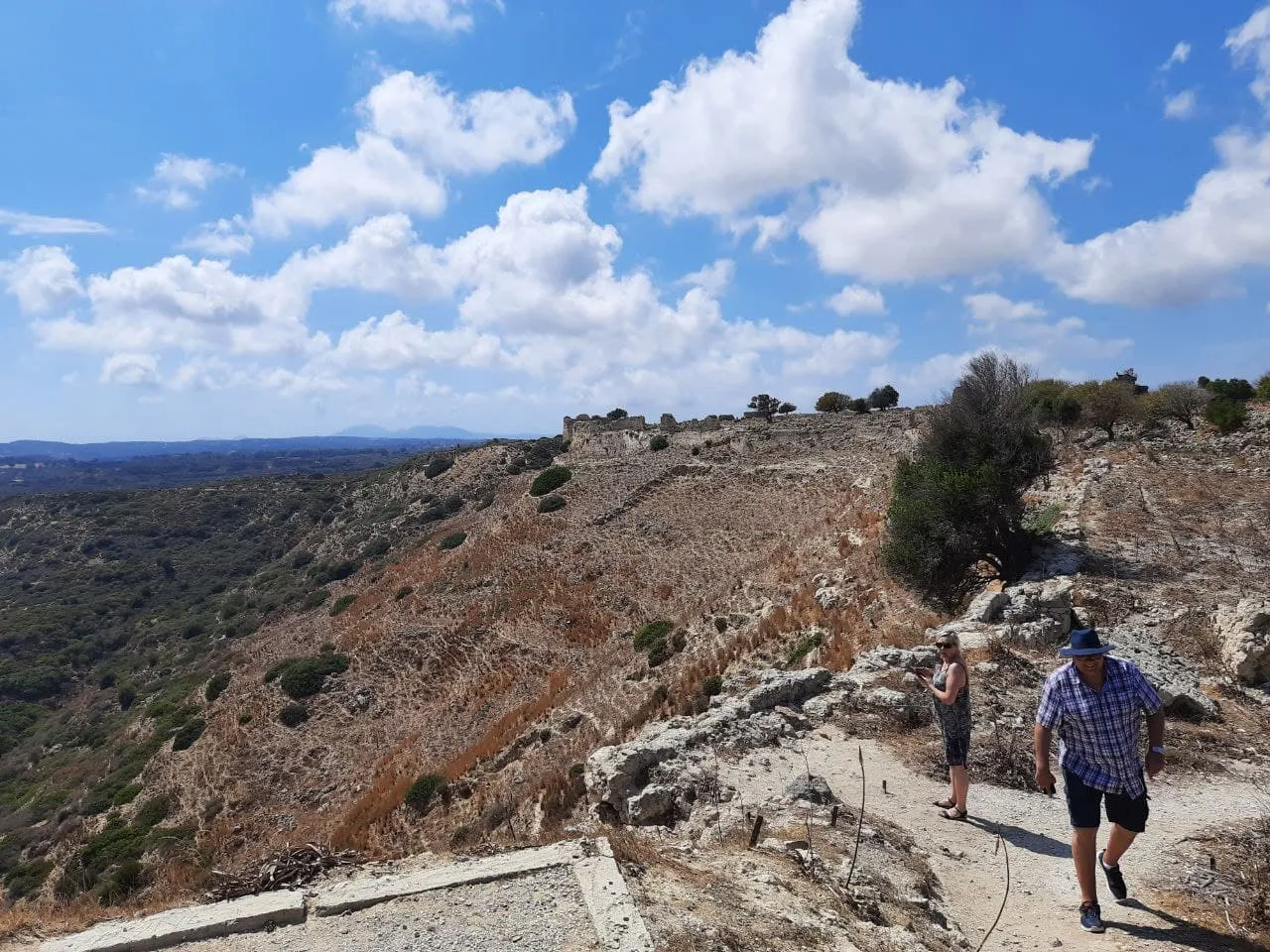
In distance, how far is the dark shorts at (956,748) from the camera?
7.25 m

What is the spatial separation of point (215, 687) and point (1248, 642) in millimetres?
38543

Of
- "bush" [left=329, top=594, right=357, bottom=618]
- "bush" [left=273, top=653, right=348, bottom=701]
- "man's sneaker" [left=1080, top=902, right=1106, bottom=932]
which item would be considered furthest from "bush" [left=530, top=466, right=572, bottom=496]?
"man's sneaker" [left=1080, top=902, right=1106, bottom=932]

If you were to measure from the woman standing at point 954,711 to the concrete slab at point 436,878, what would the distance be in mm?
3744

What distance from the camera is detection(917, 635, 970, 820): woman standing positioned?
23.4 ft

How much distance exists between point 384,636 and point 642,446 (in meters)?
A: 24.8

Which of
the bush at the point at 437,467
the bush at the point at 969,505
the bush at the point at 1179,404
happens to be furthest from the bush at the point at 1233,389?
the bush at the point at 437,467

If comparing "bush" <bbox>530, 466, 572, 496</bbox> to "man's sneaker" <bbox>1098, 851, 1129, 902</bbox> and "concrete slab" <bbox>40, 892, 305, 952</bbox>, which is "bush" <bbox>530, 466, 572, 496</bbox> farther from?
"man's sneaker" <bbox>1098, 851, 1129, 902</bbox>

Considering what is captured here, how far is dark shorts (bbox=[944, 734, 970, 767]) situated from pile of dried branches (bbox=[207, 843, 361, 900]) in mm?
5967

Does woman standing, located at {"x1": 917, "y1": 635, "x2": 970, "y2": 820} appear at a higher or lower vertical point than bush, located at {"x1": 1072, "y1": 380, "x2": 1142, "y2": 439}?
lower

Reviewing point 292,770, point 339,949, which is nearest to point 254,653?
point 292,770

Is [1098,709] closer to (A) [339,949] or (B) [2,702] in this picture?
(A) [339,949]

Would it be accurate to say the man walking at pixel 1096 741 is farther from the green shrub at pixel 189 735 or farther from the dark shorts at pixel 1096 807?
the green shrub at pixel 189 735

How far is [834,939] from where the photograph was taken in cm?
529

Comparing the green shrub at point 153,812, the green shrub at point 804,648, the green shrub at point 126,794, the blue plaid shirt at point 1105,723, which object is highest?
the blue plaid shirt at point 1105,723
